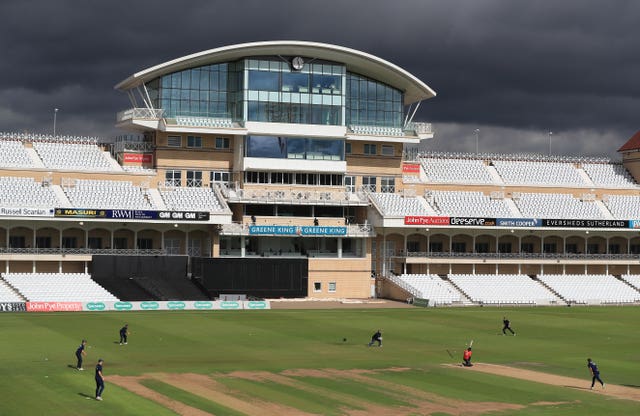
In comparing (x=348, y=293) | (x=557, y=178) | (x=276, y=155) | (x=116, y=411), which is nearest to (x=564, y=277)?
(x=557, y=178)

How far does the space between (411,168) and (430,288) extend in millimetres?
16022

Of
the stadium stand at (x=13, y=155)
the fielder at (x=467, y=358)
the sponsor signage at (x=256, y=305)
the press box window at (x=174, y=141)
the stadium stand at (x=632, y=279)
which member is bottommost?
the fielder at (x=467, y=358)

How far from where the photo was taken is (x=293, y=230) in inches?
4109

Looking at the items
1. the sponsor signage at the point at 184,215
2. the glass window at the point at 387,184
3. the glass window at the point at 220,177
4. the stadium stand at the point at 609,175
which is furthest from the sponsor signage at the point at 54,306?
the stadium stand at the point at 609,175

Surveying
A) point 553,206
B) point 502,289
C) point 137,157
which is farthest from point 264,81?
point 553,206

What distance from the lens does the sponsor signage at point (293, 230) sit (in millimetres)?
103438

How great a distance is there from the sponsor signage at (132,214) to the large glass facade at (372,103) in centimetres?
2170

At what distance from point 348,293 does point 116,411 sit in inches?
2574

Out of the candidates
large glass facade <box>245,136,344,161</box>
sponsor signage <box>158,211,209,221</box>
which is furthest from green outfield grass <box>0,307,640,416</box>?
large glass facade <box>245,136,344,161</box>

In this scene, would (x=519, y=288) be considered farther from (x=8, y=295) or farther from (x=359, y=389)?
(x=359, y=389)

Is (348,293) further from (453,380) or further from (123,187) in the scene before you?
(453,380)

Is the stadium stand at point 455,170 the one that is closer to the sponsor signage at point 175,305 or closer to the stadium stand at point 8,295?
the sponsor signage at point 175,305

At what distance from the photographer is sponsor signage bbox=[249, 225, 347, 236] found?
10344cm

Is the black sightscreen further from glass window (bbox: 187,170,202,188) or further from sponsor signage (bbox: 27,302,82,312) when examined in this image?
sponsor signage (bbox: 27,302,82,312)
